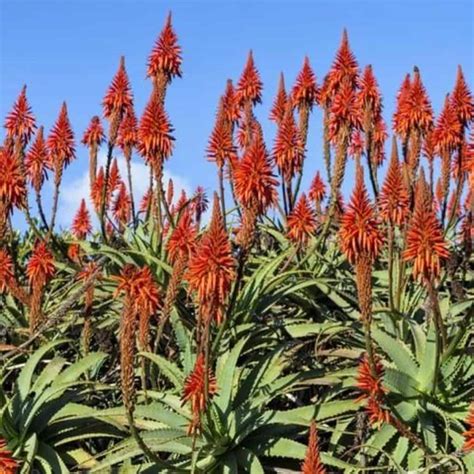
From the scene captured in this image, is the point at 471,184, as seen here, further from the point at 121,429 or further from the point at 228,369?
the point at 121,429

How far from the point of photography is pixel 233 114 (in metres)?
7.76

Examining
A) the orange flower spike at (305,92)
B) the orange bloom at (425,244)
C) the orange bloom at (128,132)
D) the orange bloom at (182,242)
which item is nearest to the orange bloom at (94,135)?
the orange bloom at (128,132)

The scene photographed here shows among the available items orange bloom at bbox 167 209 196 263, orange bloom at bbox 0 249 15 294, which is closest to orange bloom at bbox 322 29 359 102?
orange bloom at bbox 167 209 196 263

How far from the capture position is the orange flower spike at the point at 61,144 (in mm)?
7355

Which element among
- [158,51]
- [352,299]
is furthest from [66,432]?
[158,51]

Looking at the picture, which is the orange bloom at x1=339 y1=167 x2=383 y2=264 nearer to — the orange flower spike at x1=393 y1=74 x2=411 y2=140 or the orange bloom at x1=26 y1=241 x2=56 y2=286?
the orange bloom at x1=26 y1=241 x2=56 y2=286

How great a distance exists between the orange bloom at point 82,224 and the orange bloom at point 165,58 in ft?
6.56

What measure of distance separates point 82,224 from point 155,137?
2.38 metres

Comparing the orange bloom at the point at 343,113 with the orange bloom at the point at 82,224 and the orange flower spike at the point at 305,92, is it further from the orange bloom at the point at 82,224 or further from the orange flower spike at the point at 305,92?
the orange bloom at the point at 82,224

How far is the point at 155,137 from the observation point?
6.42 meters

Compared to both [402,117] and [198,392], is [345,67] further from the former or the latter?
[198,392]

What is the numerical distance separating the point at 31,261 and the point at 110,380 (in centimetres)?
89

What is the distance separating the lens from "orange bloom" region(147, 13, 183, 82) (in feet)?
22.9

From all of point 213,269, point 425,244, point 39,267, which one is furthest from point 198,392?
point 39,267
